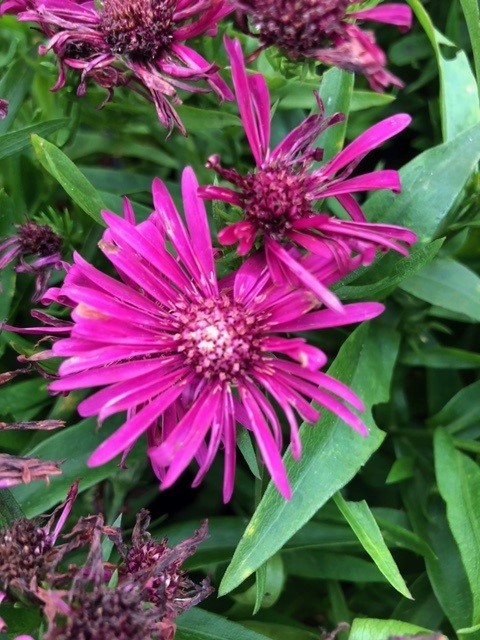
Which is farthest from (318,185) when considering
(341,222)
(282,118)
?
(282,118)

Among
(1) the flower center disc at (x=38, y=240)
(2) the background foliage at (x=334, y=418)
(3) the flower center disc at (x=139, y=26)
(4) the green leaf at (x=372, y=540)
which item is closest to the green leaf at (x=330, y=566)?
(2) the background foliage at (x=334, y=418)

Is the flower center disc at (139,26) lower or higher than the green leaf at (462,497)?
higher

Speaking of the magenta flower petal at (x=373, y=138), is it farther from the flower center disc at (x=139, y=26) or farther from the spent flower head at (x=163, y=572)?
the spent flower head at (x=163, y=572)

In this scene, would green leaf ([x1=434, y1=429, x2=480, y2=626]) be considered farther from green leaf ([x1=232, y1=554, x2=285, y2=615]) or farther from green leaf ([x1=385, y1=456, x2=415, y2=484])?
green leaf ([x1=232, y1=554, x2=285, y2=615])

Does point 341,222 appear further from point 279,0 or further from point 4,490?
point 4,490

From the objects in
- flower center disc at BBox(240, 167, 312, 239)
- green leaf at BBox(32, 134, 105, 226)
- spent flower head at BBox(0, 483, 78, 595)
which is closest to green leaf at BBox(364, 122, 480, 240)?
flower center disc at BBox(240, 167, 312, 239)

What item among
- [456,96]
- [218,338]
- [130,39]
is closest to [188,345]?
[218,338]

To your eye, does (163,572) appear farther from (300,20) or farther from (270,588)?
(300,20)
